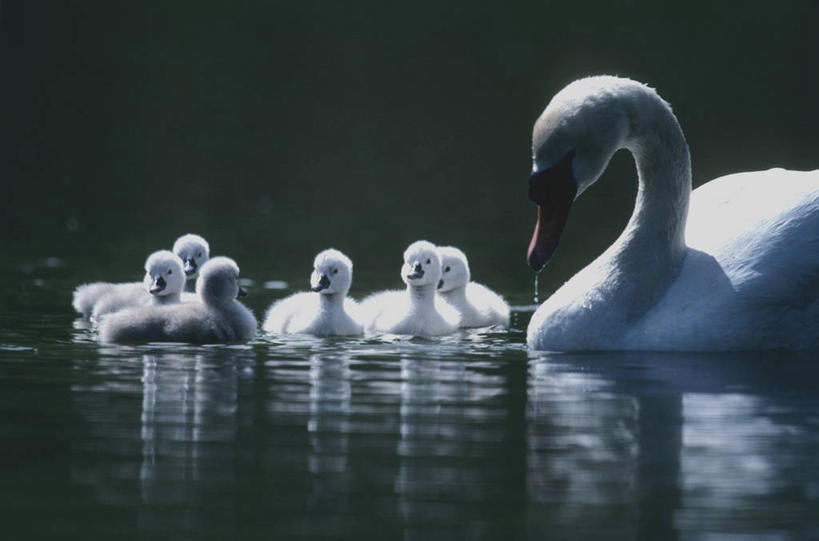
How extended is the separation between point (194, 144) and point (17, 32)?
12505 millimetres

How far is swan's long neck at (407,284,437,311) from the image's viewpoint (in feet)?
36.8

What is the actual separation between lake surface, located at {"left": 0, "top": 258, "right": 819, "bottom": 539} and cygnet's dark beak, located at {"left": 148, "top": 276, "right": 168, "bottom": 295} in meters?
1.04

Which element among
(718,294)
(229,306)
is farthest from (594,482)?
(229,306)

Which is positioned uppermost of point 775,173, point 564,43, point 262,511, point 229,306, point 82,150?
point 564,43

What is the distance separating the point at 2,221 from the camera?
1759cm

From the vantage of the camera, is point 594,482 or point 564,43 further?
point 564,43

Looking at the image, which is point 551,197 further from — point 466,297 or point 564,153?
point 466,297

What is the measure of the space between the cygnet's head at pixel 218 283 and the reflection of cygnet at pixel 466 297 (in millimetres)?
1678

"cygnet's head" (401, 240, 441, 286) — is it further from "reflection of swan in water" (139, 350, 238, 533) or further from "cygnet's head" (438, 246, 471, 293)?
"reflection of swan in water" (139, 350, 238, 533)

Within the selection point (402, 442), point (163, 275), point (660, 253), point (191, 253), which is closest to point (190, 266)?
point (191, 253)

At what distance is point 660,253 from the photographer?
32.7 ft

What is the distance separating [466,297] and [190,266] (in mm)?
1975

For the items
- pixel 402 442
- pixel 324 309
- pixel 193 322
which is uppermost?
pixel 324 309

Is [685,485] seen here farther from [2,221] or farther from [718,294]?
[2,221]
